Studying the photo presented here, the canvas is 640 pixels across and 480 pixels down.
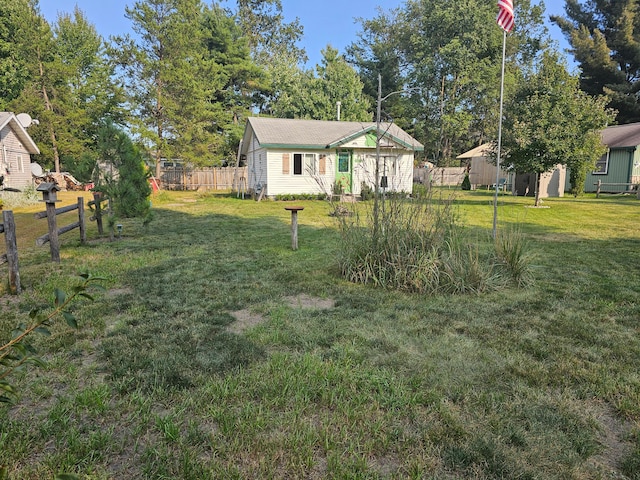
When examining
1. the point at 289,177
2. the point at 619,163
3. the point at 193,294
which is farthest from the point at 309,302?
the point at 619,163

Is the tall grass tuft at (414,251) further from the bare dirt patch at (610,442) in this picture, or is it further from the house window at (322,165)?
the house window at (322,165)

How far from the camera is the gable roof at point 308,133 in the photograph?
60.1 ft

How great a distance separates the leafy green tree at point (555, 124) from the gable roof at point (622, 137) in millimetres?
9045

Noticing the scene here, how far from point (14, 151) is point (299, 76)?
2115 centimetres

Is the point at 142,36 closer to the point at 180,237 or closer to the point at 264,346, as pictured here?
the point at 180,237

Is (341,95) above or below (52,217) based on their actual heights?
above

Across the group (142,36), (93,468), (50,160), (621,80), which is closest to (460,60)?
(621,80)

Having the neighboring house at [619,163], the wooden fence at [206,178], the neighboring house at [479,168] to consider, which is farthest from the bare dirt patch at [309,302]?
the neighboring house at [479,168]

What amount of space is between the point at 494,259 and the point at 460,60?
3303 centimetres

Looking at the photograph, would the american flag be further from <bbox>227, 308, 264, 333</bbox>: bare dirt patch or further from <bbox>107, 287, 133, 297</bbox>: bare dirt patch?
<bbox>107, 287, 133, 297</bbox>: bare dirt patch

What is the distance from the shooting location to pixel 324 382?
269 cm

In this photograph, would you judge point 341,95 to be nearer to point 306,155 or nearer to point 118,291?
point 306,155

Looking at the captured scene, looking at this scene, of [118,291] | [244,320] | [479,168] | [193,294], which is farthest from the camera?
[479,168]

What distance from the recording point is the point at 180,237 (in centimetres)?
847
